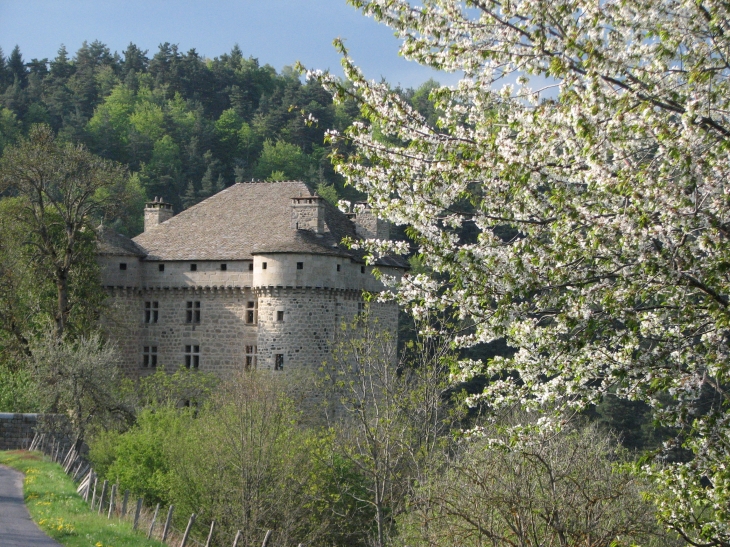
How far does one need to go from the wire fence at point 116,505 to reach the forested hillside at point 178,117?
113 ft

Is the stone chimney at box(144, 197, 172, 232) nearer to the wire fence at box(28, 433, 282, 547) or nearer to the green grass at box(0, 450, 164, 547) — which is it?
the wire fence at box(28, 433, 282, 547)

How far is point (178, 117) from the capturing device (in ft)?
295

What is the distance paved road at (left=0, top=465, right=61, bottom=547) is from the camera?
13328 mm

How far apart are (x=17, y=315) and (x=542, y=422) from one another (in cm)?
2904

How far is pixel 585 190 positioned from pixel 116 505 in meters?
14.3

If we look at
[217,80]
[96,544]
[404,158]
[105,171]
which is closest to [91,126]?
[217,80]

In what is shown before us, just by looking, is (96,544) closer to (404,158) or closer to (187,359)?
A: (404,158)

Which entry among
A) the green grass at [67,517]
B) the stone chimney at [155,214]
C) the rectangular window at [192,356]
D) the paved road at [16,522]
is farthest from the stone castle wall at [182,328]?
the paved road at [16,522]

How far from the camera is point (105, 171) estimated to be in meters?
34.8

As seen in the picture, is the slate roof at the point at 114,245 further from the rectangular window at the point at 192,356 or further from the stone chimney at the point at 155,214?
the rectangular window at the point at 192,356

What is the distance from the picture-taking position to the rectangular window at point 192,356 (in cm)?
3641

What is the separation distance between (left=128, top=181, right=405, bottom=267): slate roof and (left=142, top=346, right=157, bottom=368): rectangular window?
3505 mm

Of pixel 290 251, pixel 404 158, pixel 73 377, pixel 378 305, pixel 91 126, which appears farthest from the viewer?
pixel 91 126

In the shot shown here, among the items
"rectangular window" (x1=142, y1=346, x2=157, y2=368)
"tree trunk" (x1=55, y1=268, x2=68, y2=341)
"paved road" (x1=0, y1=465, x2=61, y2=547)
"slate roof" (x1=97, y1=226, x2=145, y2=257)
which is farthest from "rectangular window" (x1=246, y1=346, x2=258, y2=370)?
"paved road" (x1=0, y1=465, x2=61, y2=547)
